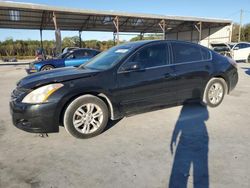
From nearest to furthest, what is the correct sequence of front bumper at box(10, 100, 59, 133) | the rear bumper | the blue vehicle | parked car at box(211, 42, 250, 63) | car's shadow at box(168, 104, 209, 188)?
car's shadow at box(168, 104, 209, 188) → front bumper at box(10, 100, 59, 133) → the rear bumper → the blue vehicle → parked car at box(211, 42, 250, 63)

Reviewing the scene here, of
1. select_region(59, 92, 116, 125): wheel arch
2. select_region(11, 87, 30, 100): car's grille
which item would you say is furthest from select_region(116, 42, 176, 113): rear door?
select_region(11, 87, 30, 100): car's grille

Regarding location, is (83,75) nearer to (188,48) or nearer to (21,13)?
(188,48)

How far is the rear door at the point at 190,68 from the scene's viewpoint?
14.4ft

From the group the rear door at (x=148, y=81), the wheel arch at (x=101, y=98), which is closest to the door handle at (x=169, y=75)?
the rear door at (x=148, y=81)

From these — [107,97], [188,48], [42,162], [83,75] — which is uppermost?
[188,48]

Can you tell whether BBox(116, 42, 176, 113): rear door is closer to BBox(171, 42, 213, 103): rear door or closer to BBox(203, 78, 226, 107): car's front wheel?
BBox(171, 42, 213, 103): rear door

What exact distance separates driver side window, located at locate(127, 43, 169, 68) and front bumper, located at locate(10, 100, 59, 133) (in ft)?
5.15

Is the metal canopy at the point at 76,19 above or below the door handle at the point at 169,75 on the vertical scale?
above

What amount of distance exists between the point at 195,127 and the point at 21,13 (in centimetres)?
2072

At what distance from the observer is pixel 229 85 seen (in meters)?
5.25

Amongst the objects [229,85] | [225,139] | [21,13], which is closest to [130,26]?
[21,13]

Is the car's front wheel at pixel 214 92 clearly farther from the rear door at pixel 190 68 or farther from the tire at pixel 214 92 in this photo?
the rear door at pixel 190 68

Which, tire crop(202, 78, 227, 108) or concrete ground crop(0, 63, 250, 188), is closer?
concrete ground crop(0, 63, 250, 188)

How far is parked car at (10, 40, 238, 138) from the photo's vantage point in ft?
10.8
